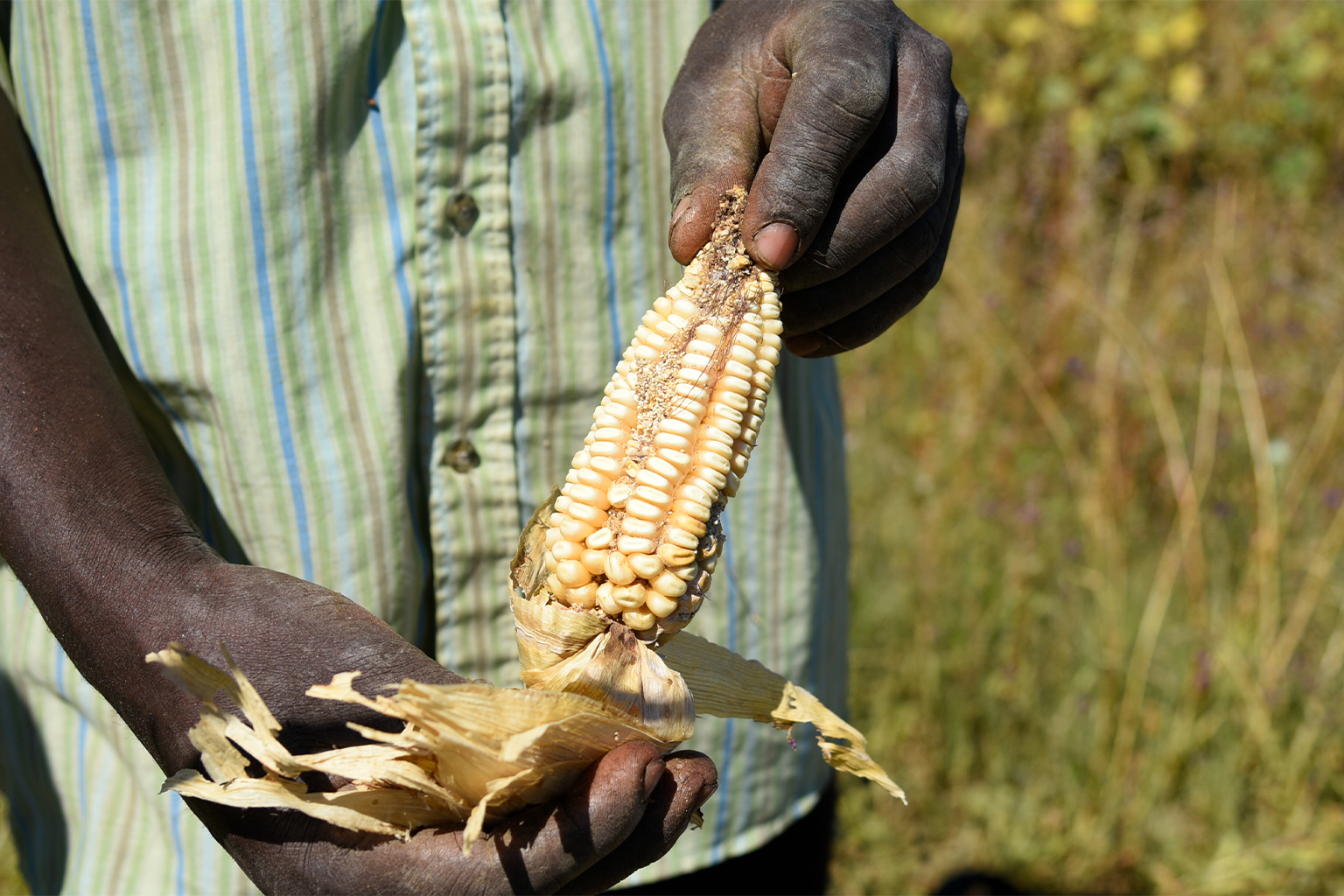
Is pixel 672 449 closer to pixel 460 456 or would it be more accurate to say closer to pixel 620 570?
pixel 620 570

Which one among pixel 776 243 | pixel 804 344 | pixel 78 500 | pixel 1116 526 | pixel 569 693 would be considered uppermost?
pixel 776 243

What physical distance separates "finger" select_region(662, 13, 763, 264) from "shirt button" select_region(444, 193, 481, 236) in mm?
284

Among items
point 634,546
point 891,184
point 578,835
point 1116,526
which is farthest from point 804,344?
point 1116,526

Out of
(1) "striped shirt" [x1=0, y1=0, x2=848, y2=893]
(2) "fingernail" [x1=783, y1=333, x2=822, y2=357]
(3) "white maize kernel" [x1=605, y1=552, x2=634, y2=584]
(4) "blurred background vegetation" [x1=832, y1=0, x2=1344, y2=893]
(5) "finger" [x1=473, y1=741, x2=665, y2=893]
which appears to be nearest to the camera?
(5) "finger" [x1=473, y1=741, x2=665, y2=893]

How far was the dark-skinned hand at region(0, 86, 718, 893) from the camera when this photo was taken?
964mm

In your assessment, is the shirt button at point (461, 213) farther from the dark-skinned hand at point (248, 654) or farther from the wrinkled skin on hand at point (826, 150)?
the dark-skinned hand at point (248, 654)

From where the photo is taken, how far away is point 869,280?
1246mm

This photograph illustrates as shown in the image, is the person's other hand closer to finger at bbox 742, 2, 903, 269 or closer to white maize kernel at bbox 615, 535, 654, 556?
white maize kernel at bbox 615, 535, 654, 556

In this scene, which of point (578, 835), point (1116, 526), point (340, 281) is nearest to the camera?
point (578, 835)

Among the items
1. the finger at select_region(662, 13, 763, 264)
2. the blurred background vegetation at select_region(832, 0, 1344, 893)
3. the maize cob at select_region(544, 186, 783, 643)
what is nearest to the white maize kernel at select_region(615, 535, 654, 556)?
the maize cob at select_region(544, 186, 783, 643)

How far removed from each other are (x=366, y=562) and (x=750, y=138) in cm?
75

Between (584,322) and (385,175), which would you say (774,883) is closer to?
(584,322)

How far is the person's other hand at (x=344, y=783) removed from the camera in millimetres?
959

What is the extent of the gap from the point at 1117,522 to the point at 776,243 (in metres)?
2.49
